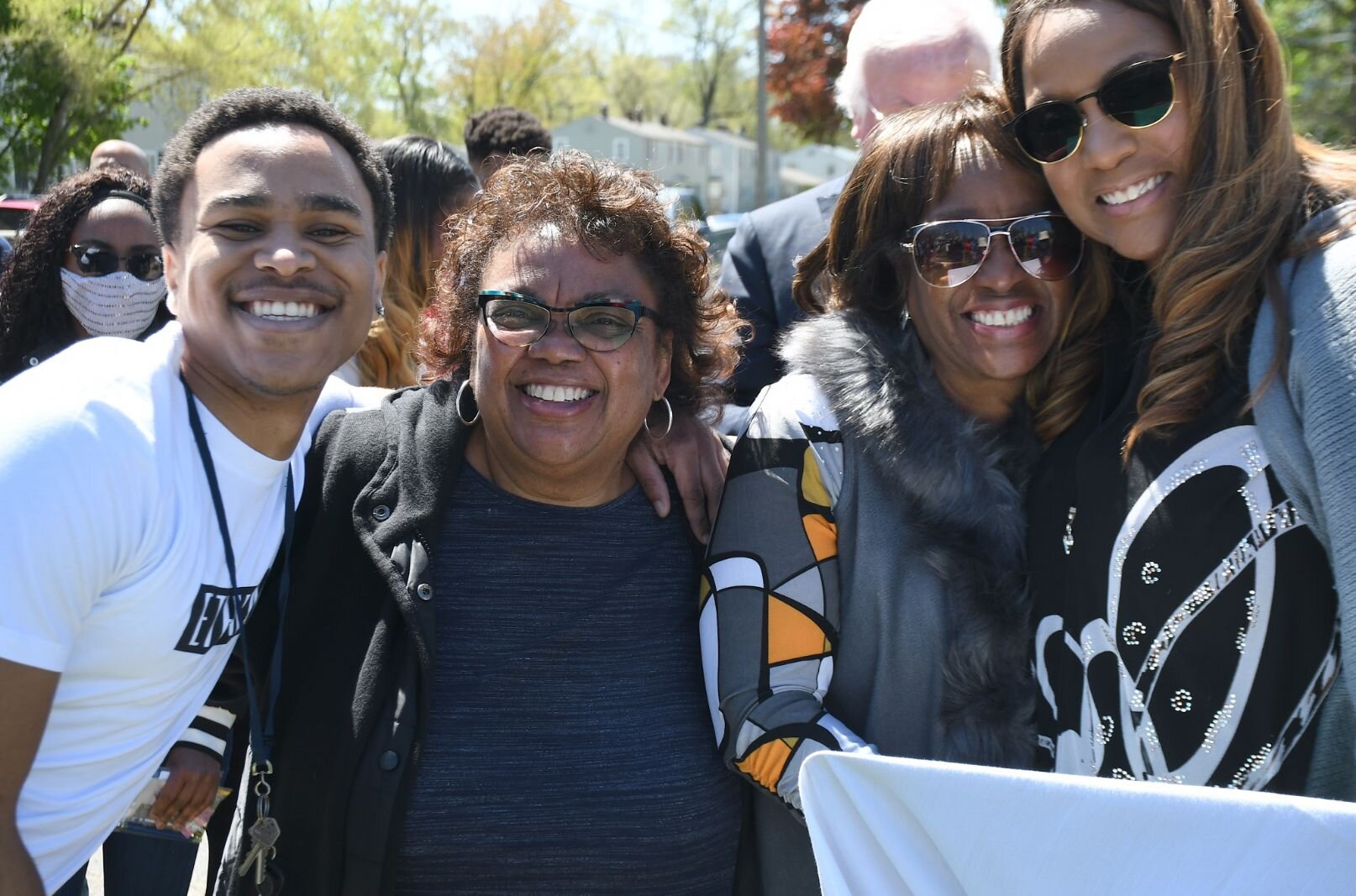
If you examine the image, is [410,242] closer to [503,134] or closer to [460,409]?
[503,134]

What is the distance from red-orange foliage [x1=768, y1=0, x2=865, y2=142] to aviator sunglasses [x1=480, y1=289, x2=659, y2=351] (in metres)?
15.8

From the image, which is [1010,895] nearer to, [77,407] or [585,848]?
[585,848]

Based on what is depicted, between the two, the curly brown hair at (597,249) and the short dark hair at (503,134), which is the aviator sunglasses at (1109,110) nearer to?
the curly brown hair at (597,249)

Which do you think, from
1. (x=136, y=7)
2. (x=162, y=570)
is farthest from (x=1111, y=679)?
(x=136, y=7)

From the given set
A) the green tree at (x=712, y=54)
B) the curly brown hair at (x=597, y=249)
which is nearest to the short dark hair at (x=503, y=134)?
the curly brown hair at (x=597, y=249)

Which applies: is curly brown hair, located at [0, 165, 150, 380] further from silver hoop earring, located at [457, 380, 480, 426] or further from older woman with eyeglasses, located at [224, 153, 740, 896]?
silver hoop earring, located at [457, 380, 480, 426]

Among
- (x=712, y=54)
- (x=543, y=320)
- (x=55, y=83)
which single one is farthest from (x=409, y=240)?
(x=712, y=54)

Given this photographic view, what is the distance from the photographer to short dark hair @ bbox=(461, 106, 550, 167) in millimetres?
5957

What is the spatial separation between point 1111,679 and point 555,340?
127 cm

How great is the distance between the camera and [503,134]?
6.01m

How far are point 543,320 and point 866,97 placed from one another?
6.21 feet

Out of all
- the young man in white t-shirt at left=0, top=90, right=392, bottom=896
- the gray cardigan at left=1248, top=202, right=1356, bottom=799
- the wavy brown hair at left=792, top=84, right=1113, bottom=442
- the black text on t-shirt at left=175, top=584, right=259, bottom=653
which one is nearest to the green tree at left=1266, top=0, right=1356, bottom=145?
the wavy brown hair at left=792, top=84, right=1113, bottom=442

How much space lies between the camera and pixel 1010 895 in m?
1.71

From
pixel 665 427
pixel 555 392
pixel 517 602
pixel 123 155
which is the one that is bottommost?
pixel 517 602
